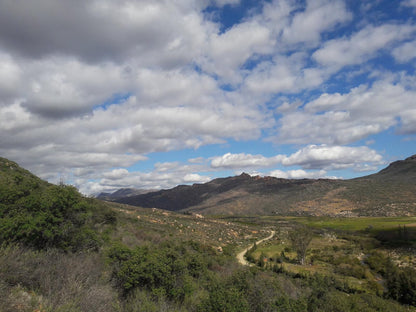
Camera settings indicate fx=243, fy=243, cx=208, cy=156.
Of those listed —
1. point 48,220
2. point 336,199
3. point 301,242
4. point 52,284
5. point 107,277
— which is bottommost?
point 301,242

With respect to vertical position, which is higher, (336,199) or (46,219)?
(46,219)

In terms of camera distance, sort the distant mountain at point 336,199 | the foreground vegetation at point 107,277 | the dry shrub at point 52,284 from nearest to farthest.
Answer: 1. the dry shrub at point 52,284
2. the foreground vegetation at point 107,277
3. the distant mountain at point 336,199

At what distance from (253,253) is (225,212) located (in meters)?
116

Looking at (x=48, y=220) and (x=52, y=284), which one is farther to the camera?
(x=48, y=220)

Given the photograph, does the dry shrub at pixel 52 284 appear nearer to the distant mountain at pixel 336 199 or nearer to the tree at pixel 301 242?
the tree at pixel 301 242

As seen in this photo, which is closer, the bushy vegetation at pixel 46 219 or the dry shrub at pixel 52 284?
the dry shrub at pixel 52 284

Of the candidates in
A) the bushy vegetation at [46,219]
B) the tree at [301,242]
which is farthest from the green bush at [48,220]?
the tree at [301,242]

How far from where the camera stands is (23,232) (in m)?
14.8

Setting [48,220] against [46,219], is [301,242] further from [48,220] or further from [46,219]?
[46,219]

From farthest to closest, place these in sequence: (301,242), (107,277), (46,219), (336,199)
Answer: (336,199) → (301,242) → (46,219) → (107,277)

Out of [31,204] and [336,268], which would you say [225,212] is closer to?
[336,268]

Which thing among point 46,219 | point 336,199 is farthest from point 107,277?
point 336,199

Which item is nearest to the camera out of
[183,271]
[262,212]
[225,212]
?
[183,271]

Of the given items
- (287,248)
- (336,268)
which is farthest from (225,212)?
(336,268)
